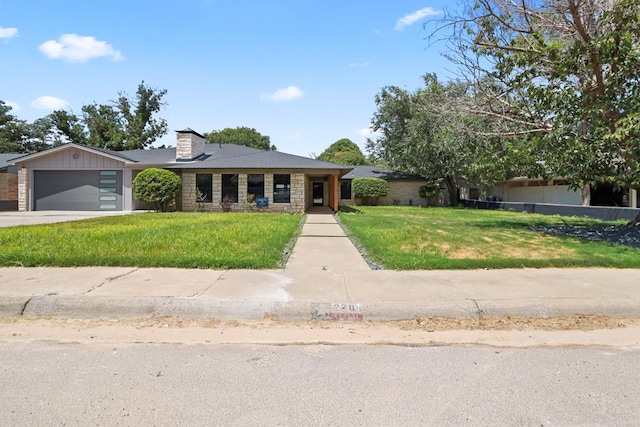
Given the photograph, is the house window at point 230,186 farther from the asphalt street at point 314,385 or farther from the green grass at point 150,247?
the asphalt street at point 314,385

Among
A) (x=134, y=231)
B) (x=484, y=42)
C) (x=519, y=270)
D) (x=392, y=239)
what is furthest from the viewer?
(x=484, y=42)

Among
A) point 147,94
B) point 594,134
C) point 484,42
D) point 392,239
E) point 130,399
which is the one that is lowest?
point 130,399

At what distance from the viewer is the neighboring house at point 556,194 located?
23812 millimetres

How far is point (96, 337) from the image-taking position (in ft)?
13.5

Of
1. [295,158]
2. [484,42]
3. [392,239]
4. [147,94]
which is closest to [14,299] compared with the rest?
[392,239]

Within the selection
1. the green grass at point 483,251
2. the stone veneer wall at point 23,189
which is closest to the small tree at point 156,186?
the stone veneer wall at point 23,189

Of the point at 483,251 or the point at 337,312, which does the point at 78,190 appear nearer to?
Result: the point at 483,251

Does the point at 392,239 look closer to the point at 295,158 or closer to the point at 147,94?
the point at 295,158

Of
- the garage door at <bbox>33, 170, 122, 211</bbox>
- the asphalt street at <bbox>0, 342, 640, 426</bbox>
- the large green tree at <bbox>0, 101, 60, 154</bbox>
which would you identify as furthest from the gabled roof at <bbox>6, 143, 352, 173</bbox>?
the large green tree at <bbox>0, 101, 60, 154</bbox>

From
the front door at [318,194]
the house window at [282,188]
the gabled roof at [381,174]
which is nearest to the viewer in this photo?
the house window at [282,188]

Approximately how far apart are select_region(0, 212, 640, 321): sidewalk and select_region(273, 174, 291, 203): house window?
13.6 metres

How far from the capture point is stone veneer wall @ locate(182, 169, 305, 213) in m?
20.2

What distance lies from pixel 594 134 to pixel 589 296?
723cm

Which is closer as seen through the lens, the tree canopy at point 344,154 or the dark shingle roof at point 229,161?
the dark shingle roof at point 229,161
